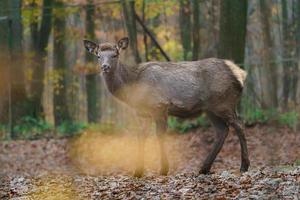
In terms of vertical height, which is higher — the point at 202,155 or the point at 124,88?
the point at 124,88

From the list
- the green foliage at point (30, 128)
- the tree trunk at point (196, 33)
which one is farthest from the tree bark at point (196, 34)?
the green foliage at point (30, 128)

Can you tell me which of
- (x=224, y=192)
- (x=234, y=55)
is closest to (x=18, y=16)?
(x=234, y=55)

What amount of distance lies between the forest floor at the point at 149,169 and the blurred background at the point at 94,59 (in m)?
0.91

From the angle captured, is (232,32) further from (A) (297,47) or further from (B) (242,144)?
(B) (242,144)

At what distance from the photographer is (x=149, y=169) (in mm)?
14977

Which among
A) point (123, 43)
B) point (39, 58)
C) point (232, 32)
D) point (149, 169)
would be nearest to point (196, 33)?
point (232, 32)

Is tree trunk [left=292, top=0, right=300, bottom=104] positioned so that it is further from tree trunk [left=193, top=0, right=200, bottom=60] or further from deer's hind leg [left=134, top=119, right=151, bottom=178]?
deer's hind leg [left=134, top=119, right=151, bottom=178]

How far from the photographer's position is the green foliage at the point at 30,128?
66.4 feet

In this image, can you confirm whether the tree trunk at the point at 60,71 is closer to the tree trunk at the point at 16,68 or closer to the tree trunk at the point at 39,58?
the tree trunk at the point at 39,58

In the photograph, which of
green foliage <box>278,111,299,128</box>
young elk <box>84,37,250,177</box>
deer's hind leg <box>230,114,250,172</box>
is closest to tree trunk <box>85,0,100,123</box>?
green foliage <box>278,111,299,128</box>

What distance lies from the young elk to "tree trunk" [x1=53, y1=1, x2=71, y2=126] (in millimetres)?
9897

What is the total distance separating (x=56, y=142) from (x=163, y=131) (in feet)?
27.0

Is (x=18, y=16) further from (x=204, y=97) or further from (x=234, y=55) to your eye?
(x=204, y=97)

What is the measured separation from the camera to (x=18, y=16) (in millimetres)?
20422
